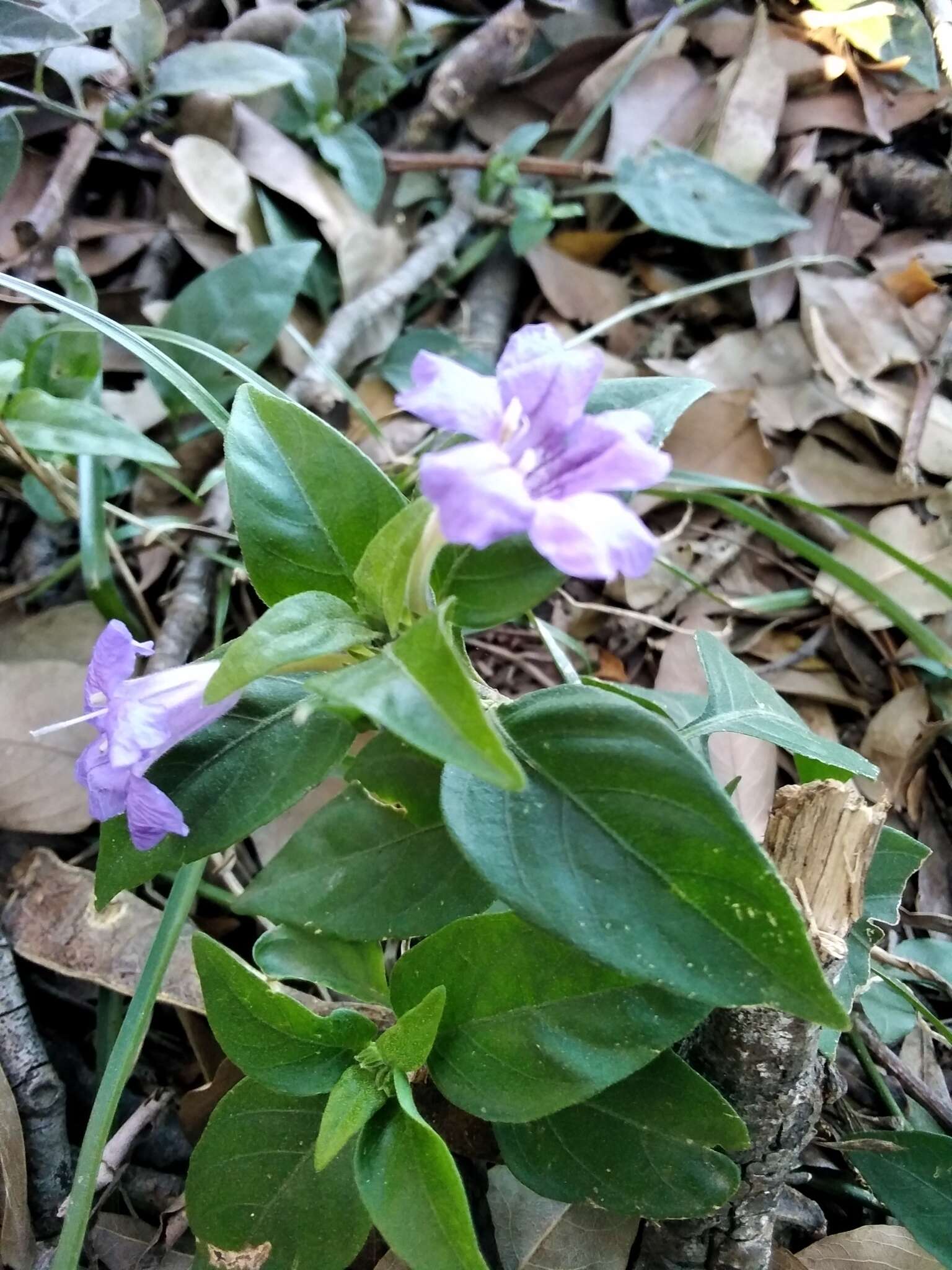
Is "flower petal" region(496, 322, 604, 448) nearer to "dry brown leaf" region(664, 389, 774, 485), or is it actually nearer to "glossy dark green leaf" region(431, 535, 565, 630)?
"glossy dark green leaf" region(431, 535, 565, 630)

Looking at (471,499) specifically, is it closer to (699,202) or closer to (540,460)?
(540,460)

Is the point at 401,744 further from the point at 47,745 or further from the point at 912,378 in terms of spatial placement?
the point at 912,378

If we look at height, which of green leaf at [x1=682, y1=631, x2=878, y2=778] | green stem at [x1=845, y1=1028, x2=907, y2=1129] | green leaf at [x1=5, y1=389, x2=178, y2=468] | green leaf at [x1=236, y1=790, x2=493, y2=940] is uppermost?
green leaf at [x1=5, y1=389, x2=178, y2=468]

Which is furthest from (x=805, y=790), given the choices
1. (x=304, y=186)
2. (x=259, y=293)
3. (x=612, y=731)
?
(x=304, y=186)

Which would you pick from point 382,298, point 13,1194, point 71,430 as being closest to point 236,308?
point 382,298

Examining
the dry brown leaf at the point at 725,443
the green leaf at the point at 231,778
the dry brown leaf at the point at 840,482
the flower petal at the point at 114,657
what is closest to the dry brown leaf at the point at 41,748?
the green leaf at the point at 231,778

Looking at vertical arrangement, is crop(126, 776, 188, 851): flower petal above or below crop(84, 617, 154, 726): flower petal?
below

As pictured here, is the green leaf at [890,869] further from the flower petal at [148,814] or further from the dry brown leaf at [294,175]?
the dry brown leaf at [294,175]

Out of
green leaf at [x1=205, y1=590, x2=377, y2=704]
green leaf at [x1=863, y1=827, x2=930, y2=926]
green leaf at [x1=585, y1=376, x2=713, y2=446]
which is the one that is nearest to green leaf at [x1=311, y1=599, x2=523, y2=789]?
green leaf at [x1=205, y1=590, x2=377, y2=704]
